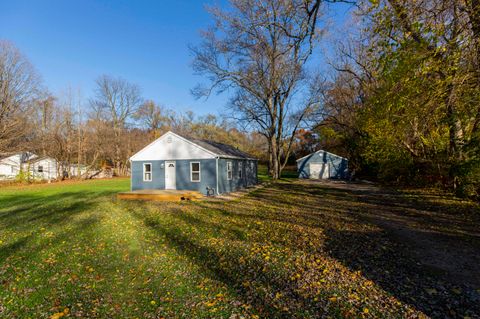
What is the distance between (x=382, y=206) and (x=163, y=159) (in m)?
12.9

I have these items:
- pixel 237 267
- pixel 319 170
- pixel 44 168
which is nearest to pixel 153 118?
pixel 44 168

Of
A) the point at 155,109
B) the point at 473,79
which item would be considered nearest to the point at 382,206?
the point at 473,79

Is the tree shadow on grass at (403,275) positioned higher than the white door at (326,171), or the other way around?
the white door at (326,171)

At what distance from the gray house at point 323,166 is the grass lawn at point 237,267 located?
21846 millimetres

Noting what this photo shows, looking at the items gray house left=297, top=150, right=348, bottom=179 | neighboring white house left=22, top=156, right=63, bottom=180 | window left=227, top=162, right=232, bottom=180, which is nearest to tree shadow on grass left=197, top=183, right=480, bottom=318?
window left=227, top=162, right=232, bottom=180

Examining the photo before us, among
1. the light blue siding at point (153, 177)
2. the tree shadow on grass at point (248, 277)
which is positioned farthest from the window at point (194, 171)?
the tree shadow on grass at point (248, 277)

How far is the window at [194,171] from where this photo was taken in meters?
16.1

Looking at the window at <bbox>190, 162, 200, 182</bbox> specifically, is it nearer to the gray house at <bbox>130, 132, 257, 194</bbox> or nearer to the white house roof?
the gray house at <bbox>130, 132, 257, 194</bbox>

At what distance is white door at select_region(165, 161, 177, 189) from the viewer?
652 inches

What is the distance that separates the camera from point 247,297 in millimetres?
3754

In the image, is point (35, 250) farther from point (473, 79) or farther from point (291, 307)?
point (473, 79)

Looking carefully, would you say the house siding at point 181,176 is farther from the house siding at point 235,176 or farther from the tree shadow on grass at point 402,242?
the tree shadow on grass at point 402,242

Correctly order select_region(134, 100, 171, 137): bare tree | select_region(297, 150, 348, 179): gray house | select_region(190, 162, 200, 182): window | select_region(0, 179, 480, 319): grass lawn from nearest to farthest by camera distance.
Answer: select_region(0, 179, 480, 319): grass lawn < select_region(190, 162, 200, 182): window < select_region(297, 150, 348, 179): gray house < select_region(134, 100, 171, 137): bare tree

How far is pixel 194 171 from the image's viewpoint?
16.2m
